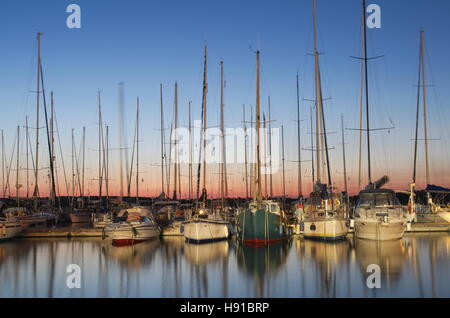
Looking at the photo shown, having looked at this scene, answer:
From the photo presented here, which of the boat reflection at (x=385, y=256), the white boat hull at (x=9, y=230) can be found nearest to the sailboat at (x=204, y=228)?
the boat reflection at (x=385, y=256)

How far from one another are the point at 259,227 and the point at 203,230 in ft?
15.5

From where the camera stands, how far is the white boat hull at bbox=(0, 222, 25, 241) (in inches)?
1486

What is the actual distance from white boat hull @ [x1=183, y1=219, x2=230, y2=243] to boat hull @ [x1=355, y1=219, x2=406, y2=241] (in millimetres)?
10006

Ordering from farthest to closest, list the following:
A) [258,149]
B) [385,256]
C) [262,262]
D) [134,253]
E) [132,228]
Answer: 1. [132,228]
2. [258,149]
3. [134,253]
4. [385,256]
5. [262,262]

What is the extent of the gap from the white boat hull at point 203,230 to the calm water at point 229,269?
82 cm

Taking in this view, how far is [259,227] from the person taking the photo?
31.8 metres

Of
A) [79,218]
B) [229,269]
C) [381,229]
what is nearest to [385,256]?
[381,229]

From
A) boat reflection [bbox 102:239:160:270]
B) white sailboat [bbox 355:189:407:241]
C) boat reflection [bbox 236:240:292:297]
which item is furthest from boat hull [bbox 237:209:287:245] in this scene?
white sailboat [bbox 355:189:407:241]

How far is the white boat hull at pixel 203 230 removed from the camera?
3456 cm

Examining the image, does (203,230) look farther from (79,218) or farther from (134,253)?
(79,218)

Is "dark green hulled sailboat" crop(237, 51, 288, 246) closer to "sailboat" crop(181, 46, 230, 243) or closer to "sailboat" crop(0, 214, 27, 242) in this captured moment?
"sailboat" crop(181, 46, 230, 243)

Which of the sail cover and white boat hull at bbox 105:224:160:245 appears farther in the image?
the sail cover
